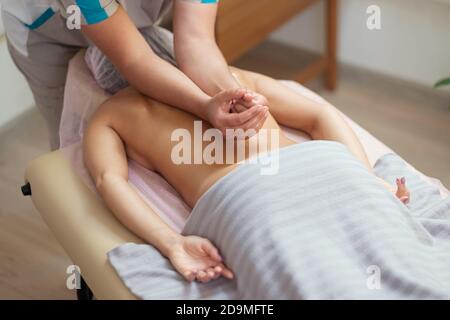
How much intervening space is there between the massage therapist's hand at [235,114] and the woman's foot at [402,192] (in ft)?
1.00

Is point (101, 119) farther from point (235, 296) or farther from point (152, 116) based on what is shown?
point (235, 296)

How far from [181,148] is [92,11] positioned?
13.2 inches

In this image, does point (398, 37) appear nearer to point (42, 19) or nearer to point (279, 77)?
point (279, 77)

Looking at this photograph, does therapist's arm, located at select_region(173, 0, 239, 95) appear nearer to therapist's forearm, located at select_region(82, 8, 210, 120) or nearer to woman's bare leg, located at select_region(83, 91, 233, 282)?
therapist's forearm, located at select_region(82, 8, 210, 120)

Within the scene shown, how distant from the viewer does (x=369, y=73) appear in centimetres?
278

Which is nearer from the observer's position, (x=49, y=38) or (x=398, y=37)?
(x=49, y=38)

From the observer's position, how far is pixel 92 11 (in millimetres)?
1442

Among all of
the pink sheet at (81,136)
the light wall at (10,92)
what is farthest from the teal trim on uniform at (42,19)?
the light wall at (10,92)

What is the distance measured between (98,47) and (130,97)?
5.1 inches

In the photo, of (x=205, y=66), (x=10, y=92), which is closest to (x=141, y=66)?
(x=205, y=66)

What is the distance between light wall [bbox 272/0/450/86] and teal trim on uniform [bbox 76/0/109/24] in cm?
138

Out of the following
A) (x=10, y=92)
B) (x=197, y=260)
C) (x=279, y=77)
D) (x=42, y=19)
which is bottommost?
(x=279, y=77)

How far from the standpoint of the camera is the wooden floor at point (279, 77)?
2.06 m

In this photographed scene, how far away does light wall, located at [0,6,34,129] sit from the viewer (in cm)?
250
